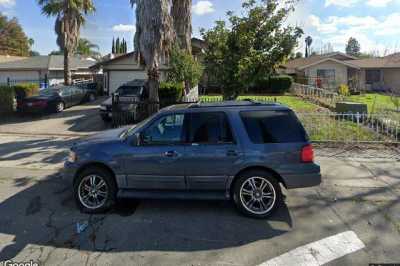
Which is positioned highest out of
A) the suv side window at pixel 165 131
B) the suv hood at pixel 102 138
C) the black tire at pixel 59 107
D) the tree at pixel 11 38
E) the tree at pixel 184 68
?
the tree at pixel 11 38

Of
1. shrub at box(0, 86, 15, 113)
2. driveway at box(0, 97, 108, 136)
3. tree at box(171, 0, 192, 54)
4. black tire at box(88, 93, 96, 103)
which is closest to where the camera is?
driveway at box(0, 97, 108, 136)

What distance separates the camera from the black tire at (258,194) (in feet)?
14.4

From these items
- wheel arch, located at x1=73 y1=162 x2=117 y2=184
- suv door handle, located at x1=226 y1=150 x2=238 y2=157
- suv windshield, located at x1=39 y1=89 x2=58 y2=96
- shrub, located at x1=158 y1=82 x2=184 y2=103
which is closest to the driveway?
suv windshield, located at x1=39 y1=89 x2=58 y2=96

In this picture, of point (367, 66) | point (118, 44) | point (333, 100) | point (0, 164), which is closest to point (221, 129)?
point (0, 164)

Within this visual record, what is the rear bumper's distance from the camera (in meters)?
4.37

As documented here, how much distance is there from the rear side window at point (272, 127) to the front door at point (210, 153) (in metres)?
0.33

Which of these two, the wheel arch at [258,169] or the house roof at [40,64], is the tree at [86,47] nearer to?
the house roof at [40,64]

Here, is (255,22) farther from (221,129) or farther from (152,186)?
(152,186)

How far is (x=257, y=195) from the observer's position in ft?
14.5

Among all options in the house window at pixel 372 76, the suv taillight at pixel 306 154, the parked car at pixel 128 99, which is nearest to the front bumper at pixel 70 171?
the suv taillight at pixel 306 154

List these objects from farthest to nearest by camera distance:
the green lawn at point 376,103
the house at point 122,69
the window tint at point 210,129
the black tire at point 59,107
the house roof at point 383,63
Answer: the house roof at point 383,63, the house at point 122,69, the black tire at point 59,107, the green lawn at point 376,103, the window tint at point 210,129

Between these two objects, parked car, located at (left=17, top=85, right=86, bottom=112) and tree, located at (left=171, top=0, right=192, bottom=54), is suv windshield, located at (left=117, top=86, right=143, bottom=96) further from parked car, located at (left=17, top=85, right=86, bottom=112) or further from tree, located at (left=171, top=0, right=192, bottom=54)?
tree, located at (left=171, top=0, right=192, bottom=54)

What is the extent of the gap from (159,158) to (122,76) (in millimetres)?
18486

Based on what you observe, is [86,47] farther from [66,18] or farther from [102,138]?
[102,138]
